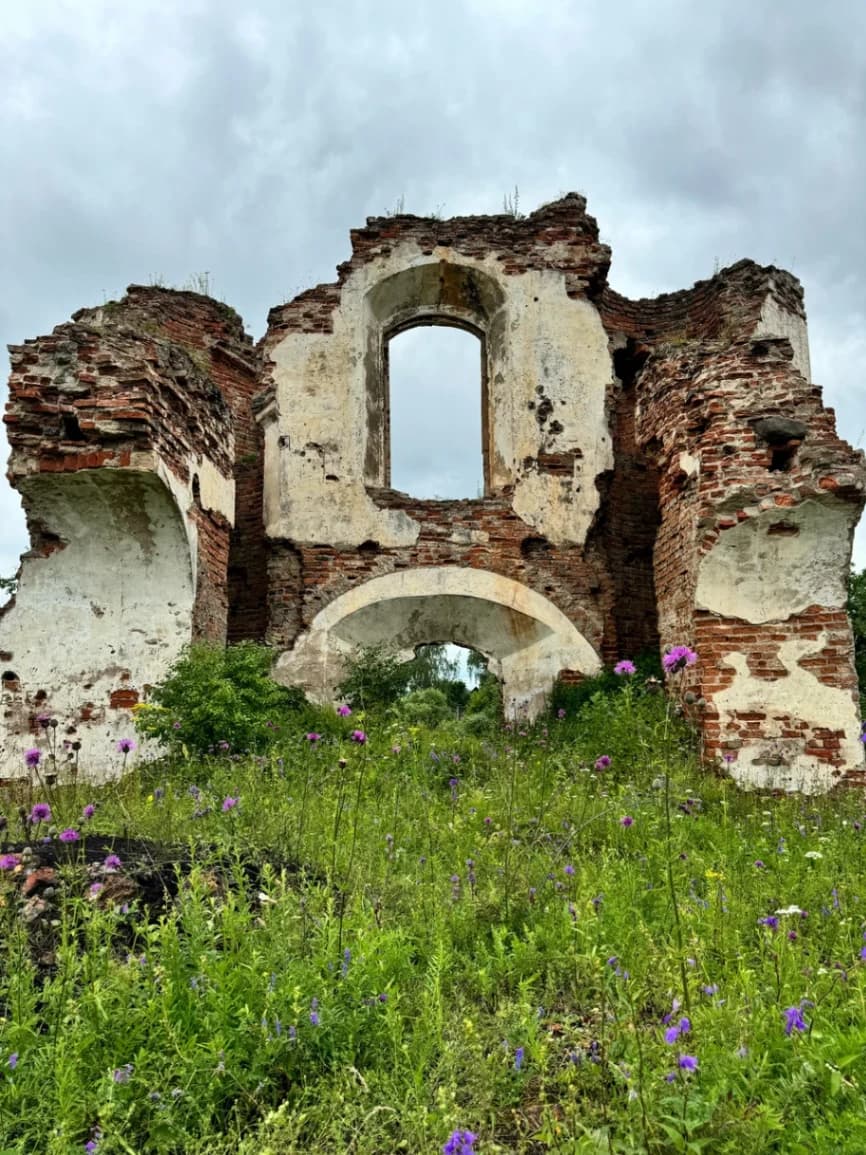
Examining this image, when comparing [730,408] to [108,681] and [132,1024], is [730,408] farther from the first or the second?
[132,1024]

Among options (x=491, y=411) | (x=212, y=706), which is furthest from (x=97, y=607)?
(x=491, y=411)

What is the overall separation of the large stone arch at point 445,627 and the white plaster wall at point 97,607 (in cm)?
225

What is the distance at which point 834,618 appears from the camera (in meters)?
7.48

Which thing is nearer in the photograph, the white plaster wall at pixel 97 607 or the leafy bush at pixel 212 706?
the leafy bush at pixel 212 706

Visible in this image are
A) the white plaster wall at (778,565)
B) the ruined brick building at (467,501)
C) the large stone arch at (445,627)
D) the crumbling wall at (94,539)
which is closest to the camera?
the crumbling wall at (94,539)

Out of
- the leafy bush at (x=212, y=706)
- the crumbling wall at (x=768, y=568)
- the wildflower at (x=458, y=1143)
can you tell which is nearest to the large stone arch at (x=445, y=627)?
the crumbling wall at (x=768, y=568)

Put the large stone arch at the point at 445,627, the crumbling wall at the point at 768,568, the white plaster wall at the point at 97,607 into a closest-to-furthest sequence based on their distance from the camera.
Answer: the white plaster wall at the point at 97,607 < the crumbling wall at the point at 768,568 < the large stone arch at the point at 445,627

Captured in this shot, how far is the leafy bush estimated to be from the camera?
651 cm

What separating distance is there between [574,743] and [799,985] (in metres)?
5.27

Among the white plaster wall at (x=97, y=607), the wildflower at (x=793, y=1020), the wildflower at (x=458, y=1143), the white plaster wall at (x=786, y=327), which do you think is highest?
the white plaster wall at (x=786, y=327)

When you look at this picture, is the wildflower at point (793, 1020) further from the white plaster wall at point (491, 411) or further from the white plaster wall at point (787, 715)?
the white plaster wall at point (491, 411)

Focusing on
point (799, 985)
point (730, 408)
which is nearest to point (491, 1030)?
point (799, 985)

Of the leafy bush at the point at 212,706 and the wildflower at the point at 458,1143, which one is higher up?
the leafy bush at the point at 212,706

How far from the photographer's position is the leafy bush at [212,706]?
21.4 ft
